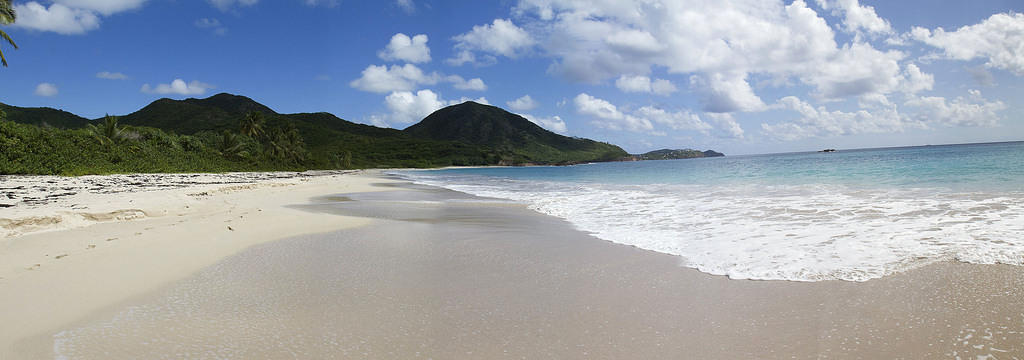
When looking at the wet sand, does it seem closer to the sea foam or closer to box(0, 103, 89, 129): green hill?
the sea foam

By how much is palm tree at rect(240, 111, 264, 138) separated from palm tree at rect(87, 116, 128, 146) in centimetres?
3584

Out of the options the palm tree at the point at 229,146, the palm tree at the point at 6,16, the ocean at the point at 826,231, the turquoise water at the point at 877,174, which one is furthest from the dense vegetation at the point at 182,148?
the turquoise water at the point at 877,174

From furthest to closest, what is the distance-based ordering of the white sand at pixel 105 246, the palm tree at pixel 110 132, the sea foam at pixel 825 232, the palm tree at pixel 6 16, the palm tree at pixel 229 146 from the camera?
the palm tree at pixel 229 146
the palm tree at pixel 110 132
the palm tree at pixel 6 16
the sea foam at pixel 825 232
the white sand at pixel 105 246

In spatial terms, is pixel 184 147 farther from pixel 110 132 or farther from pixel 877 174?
pixel 877 174

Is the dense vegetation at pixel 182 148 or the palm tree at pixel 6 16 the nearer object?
the palm tree at pixel 6 16

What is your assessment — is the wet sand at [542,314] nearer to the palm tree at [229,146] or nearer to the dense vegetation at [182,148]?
the dense vegetation at [182,148]

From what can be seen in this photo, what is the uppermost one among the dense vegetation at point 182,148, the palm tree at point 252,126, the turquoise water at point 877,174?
the palm tree at point 252,126

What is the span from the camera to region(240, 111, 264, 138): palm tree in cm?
7325

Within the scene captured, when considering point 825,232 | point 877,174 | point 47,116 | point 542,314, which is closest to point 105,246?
point 542,314

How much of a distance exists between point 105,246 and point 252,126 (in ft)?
254

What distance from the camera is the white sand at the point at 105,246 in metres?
4.14

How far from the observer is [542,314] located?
3936 mm

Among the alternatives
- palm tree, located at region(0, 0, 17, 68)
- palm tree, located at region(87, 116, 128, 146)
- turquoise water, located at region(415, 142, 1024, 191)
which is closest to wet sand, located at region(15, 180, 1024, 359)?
turquoise water, located at region(415, 142, 1024, 191)

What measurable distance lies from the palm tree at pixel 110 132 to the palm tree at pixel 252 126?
3584cm
